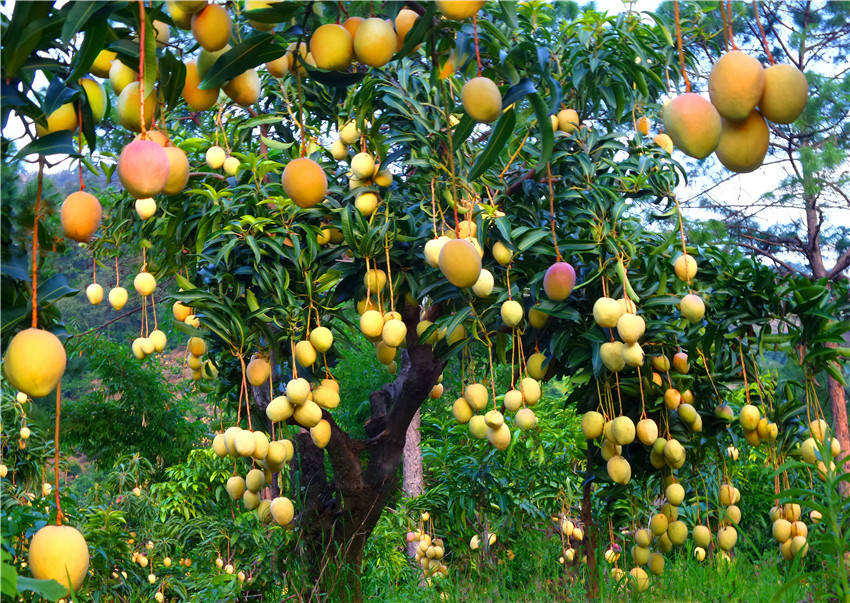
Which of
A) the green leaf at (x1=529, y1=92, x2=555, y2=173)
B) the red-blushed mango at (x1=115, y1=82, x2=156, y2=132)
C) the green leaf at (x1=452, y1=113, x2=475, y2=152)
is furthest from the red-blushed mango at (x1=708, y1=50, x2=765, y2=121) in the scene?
the red-blushed mango at (x1=115, y1=82, x2=156, y2=132)

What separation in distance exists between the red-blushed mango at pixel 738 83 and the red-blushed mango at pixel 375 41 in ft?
1.38

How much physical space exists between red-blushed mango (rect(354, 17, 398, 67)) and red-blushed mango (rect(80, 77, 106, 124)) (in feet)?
1.17

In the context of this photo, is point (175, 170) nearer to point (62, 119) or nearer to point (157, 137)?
point (157, 137)

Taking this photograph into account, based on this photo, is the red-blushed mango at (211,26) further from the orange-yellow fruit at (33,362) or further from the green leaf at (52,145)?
the orange-yellow fruit at (33,362)

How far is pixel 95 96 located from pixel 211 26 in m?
0.21

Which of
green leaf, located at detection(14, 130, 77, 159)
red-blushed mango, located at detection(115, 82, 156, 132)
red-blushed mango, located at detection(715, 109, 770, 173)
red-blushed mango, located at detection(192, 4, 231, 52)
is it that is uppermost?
red-blushed mango, located at detection(192, 4, 231, 52)

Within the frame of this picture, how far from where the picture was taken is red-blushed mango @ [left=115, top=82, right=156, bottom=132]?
36.1 inches

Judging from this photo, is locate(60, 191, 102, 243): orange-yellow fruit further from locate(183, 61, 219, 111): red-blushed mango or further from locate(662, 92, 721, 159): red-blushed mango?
locate(662, 92, 721, 159): red-blushed mango

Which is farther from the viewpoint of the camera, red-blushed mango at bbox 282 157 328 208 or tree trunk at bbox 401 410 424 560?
tree trunk at bbox 401 410 424 560

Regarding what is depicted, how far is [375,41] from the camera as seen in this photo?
94 centimetres

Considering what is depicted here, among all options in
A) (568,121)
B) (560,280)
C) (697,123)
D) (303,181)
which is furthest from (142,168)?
(568,121)

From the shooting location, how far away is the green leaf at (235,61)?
3.00 ft


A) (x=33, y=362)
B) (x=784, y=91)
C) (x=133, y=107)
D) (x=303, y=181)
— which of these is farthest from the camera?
(x=303, y=181)

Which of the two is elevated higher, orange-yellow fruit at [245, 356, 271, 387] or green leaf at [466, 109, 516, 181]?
green leaf at [466, 109, 516, 181]
